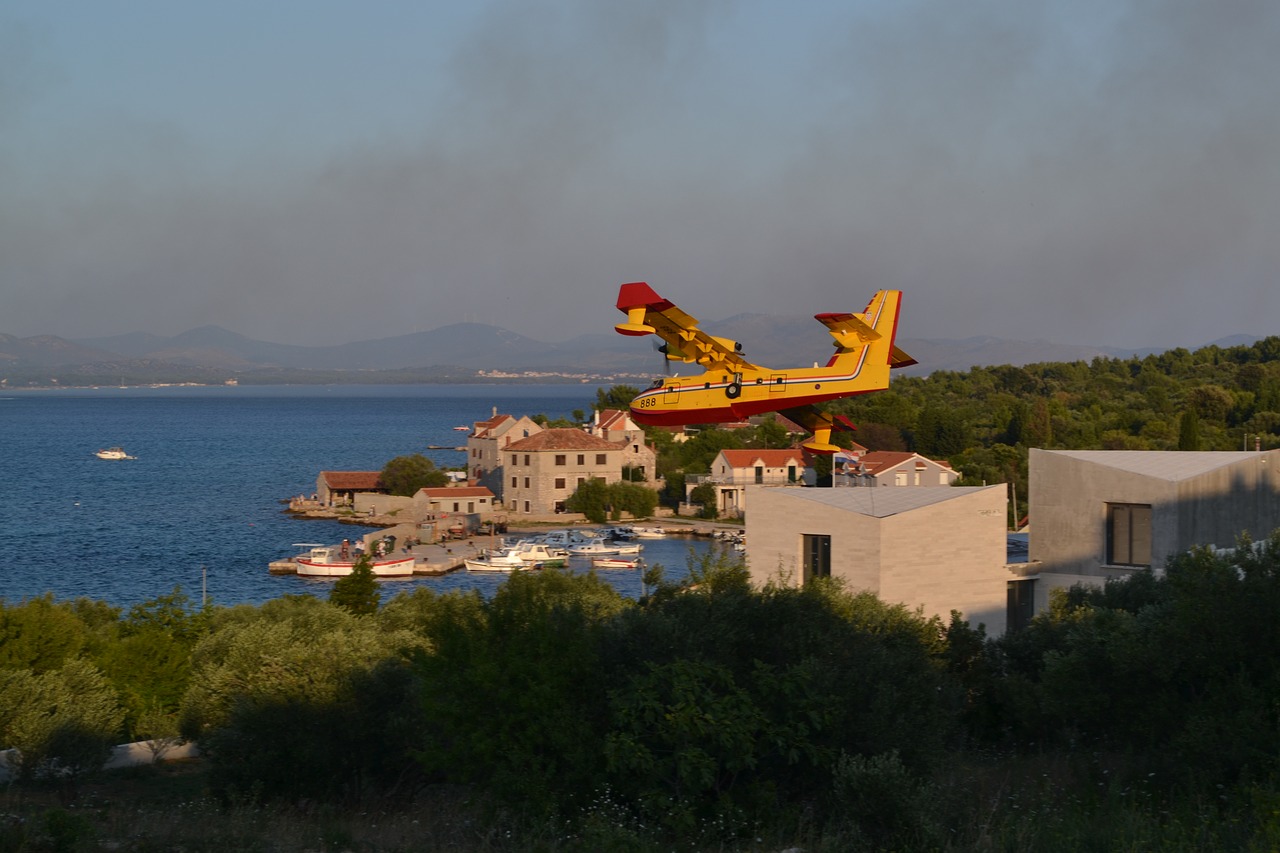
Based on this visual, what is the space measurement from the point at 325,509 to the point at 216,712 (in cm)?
7744

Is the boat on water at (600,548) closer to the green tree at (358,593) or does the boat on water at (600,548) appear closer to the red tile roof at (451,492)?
the red tile roof at (451,492)

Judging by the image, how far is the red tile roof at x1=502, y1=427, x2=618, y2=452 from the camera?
88125 millimetres

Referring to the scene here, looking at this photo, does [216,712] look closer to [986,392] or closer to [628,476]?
[628,476]

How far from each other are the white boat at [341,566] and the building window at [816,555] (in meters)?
40.3

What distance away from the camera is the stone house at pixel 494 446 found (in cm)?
9400

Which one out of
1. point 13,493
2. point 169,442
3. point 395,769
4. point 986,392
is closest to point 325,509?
point 13,493

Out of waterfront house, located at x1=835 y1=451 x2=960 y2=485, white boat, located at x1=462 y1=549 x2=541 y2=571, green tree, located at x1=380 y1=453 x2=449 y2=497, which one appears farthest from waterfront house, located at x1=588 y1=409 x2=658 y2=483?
waterfront house, located at x1=835 y1=451 x2=960 y2=485

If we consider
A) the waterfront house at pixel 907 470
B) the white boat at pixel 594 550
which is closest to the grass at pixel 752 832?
the waterfront house at pixel 907 470

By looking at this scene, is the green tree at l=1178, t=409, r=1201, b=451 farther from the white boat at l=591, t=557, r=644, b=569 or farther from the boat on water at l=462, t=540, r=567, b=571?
the boat on water at l=462, t=540, r=567, b=571

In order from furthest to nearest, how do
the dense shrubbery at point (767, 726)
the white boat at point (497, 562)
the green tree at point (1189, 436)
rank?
Result: 1. the green tree at point (1189, 436)
2. the white boat at point (497, 562)
3. the dense shrubbery at point (767, 726)

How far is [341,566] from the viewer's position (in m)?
63.7

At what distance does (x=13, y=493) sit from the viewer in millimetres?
108750

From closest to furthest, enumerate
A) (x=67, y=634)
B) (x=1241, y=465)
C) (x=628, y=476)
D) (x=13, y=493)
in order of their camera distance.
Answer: (x=67, y=634) → (x=1241, y=465) → (x=628, y=476) → (x=13, y=493)

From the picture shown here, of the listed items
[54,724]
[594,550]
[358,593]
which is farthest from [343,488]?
[54,724]
